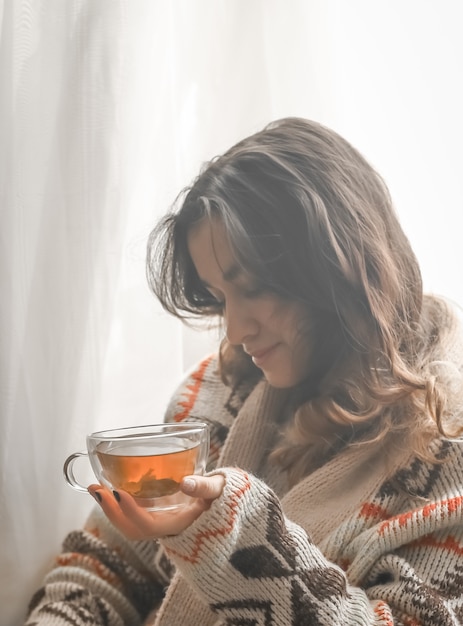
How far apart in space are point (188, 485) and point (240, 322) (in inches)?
12.0

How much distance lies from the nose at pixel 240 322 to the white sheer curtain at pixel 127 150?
187 mm

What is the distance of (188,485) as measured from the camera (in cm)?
71

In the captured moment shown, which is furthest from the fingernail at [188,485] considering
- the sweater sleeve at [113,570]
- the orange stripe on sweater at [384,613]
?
the sweater sleeve at [113,570]

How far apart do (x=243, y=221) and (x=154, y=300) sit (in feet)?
0.83

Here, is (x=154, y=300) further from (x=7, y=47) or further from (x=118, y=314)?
(x=7, y=47)

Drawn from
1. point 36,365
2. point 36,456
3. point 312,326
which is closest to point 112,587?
point 36,456

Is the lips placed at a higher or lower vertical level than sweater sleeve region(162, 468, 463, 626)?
higher

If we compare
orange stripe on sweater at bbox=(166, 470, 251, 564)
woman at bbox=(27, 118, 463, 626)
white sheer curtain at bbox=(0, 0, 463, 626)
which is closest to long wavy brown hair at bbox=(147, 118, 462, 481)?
woman at bbox=(27, 118, 463, 626)

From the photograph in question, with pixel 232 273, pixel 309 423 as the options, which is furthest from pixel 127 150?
pixel 309 423

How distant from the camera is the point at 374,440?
0.94 m

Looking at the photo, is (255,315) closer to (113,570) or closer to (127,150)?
(127,150)

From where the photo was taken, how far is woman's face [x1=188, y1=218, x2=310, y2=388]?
98 cm

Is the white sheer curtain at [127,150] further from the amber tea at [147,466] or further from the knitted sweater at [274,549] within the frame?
the amber tea at [147,466]

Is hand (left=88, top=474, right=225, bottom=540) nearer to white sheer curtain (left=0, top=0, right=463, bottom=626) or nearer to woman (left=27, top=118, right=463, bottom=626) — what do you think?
woman (left=27, top=118, right=463, bottom=626)
